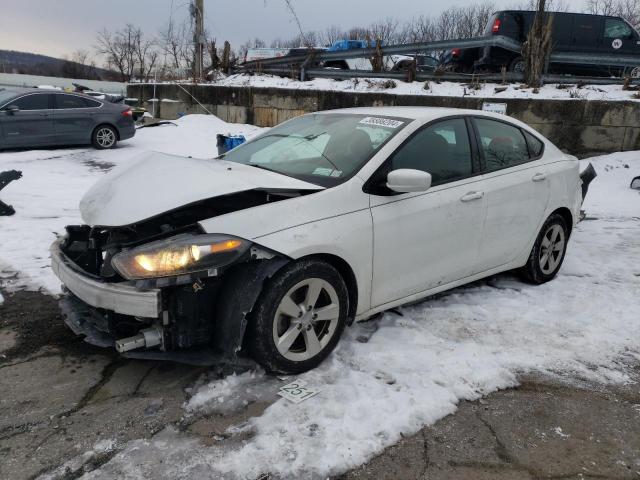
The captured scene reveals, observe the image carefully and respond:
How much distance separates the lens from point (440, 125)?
3.86 metres

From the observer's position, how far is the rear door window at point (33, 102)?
38.1 feet

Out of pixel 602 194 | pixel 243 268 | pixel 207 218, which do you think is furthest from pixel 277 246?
pixel 602 194

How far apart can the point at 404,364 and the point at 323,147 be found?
158 centimetres

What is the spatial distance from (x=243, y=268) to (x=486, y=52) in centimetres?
1269

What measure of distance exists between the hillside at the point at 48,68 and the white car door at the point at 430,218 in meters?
68.0

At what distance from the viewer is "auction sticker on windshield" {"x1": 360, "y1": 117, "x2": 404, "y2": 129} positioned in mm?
3705

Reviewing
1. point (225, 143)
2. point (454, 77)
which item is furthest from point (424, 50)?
point (225, 143)

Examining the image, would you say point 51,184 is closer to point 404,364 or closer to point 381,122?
point 381,122

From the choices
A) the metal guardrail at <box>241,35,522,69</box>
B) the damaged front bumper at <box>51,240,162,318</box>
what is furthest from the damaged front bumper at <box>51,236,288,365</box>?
the metal guardrail at <box>241,35,522,69</box>

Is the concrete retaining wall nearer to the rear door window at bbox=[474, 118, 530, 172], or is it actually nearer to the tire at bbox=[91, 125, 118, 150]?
the tire at bbox=[91, 125, 118, 150]

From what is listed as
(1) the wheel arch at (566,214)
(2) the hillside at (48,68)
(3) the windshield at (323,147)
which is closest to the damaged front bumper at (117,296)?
(3) the windshield at (323,147)

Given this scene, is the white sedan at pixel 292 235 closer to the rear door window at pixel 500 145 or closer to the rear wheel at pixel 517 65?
the rear door window at pixel 500 145

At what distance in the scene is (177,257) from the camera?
2.67 m

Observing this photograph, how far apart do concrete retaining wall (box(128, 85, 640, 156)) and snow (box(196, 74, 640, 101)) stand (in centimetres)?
32
